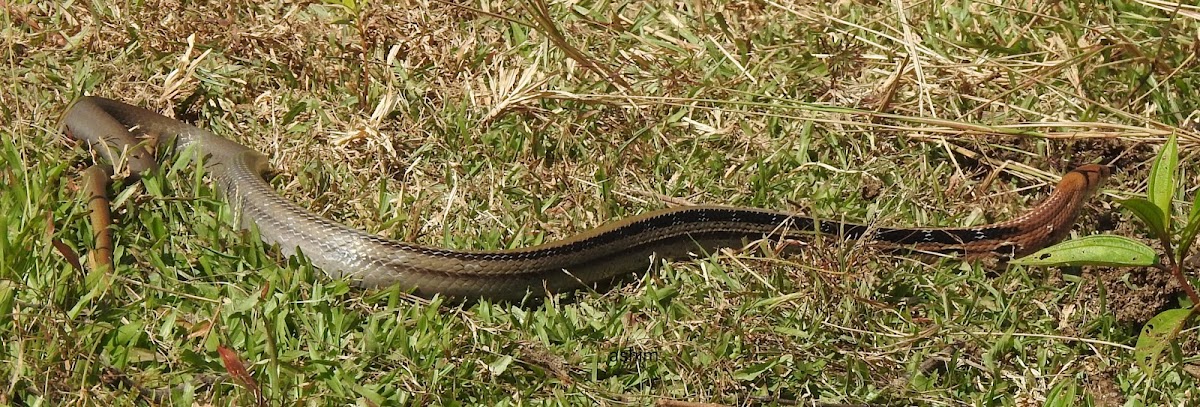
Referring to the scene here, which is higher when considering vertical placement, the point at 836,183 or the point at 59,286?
the point at 59,286

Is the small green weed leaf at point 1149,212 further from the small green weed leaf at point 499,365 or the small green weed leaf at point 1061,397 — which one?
the small green weed leaf at point 499,365

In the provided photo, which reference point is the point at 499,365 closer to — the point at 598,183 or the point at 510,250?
the point at 510,250

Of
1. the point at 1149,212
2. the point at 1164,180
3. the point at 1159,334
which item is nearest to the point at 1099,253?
the point at 1149,212

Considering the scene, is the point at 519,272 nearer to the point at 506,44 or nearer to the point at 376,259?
the point at 376,259

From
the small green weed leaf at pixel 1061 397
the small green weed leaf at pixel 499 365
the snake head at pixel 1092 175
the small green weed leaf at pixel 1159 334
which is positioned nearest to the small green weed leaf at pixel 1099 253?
the small green weed leaf at pixel 1159 334

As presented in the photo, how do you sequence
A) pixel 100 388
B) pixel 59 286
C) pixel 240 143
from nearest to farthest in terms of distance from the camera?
pixel 100 388
pixel 59 286
pixel 240 143

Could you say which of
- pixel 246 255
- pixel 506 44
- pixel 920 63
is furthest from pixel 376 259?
pixel 920 63
